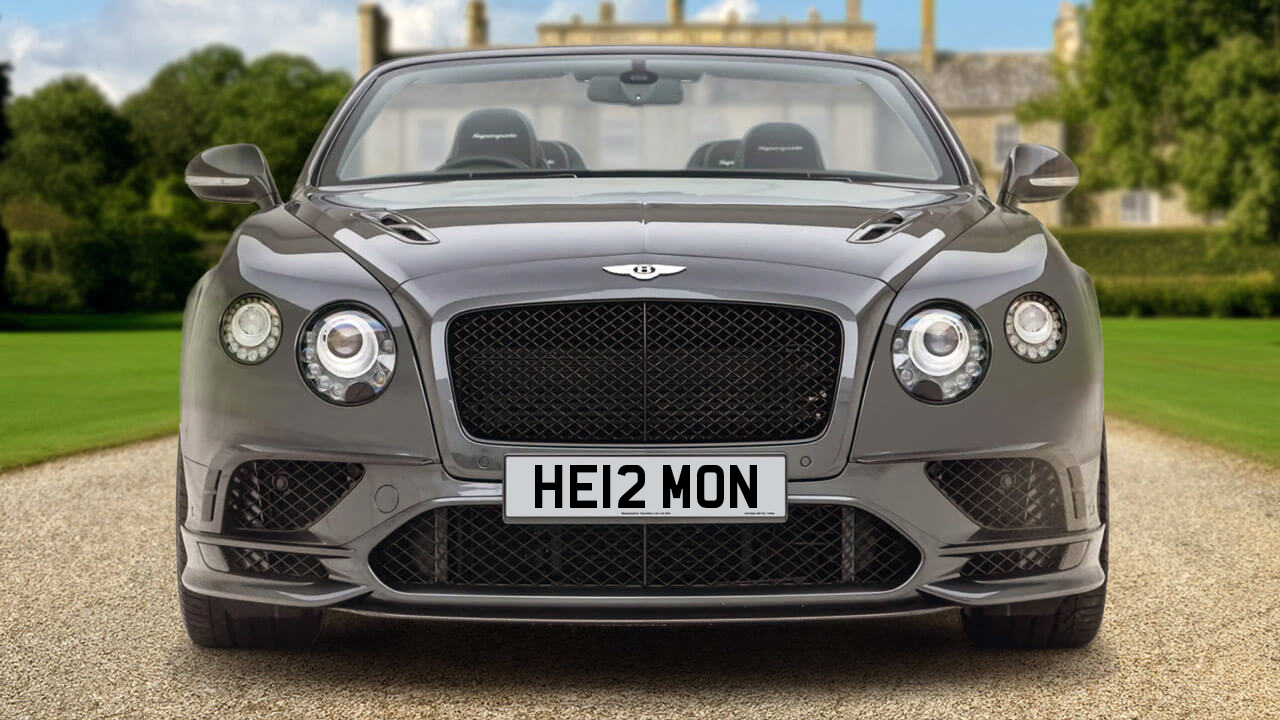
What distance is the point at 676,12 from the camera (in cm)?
7281

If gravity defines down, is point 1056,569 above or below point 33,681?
above

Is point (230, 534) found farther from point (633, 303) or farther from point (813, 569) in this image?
point (813, 569)

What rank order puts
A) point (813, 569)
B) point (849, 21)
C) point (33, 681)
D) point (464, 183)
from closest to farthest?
point (813, 569), point (33, 681), point (464, 183), point (849, 21)

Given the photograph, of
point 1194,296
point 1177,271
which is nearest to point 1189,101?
point 1194,296

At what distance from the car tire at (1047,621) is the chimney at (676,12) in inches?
2737

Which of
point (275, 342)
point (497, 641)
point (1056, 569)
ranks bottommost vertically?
point (497, 641)

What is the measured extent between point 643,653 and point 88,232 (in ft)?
98.9

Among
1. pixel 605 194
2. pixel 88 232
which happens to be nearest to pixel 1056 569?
pixel 605 194

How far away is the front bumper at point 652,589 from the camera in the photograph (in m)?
3.75

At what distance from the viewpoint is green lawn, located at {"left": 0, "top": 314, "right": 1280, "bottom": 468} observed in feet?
36.0

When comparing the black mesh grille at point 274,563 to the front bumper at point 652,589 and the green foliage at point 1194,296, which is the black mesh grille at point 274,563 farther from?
the green foliage at point 1194,296

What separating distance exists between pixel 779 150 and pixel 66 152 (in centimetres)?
7404

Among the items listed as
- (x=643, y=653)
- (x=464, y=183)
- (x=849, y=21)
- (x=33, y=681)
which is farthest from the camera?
→ (x=849, y=21)

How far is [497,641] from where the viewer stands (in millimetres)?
4645
